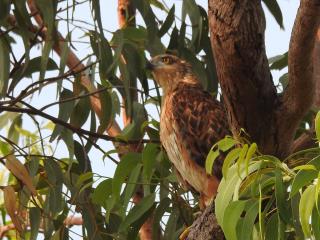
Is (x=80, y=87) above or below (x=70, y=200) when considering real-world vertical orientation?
above

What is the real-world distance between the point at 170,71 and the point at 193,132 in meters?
0.69

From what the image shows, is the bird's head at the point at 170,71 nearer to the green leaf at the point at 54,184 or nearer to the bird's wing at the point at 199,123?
the bird's wing at the point at 199,123

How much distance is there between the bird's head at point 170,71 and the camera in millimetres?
5871

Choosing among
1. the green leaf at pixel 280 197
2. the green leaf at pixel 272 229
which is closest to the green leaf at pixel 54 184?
the green leaf at pixel 272 229

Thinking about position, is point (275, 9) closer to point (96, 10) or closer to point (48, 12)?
point (96, 10)

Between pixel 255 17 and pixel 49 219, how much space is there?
6.03 ft

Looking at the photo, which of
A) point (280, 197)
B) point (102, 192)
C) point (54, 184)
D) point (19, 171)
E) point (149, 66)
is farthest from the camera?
point (149, 66)

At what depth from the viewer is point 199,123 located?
17.4ft

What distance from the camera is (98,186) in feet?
15.0

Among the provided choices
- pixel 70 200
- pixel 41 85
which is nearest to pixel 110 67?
pixel 41 85

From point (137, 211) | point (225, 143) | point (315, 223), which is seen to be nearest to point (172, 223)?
point (137, 211)

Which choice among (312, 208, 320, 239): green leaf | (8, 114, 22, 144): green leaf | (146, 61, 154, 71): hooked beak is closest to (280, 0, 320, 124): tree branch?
(312, 208, 320, 239): green leaf

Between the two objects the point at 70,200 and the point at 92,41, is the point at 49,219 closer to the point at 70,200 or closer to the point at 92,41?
the point at 70,200

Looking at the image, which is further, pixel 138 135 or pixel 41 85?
pixel 138 135
